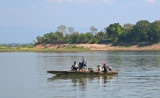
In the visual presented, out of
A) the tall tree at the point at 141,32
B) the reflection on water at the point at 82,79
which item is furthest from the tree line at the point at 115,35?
the reflection on water at the point at 82,79

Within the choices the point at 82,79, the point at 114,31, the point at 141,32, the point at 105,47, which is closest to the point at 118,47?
the point at 105,47

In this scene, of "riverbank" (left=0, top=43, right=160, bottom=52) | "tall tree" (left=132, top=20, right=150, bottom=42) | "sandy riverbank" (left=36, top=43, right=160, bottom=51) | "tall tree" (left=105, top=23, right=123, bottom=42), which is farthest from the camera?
"tall tree" (left=105, top=23, right=123, bottom=42)

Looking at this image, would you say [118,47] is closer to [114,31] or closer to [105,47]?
[105,47]

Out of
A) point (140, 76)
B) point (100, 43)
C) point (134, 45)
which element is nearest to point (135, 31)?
point (134, 45)

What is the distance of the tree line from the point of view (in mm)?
128250

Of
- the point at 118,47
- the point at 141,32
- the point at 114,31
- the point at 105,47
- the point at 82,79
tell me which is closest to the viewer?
the point at 82,79

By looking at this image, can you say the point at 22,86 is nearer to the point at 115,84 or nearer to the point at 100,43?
the point at 115,84

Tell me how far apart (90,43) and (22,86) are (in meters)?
114

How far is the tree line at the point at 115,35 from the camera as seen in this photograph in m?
128

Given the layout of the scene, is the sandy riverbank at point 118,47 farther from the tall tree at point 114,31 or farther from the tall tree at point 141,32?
the tall tree at point 114,31

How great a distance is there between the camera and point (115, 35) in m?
142

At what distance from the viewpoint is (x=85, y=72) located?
36438 millimetres

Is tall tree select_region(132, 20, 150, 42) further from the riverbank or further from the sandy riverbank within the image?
the sandy riverbank

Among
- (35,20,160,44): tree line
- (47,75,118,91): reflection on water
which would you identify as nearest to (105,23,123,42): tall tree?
(35,20,160,44): tree line
